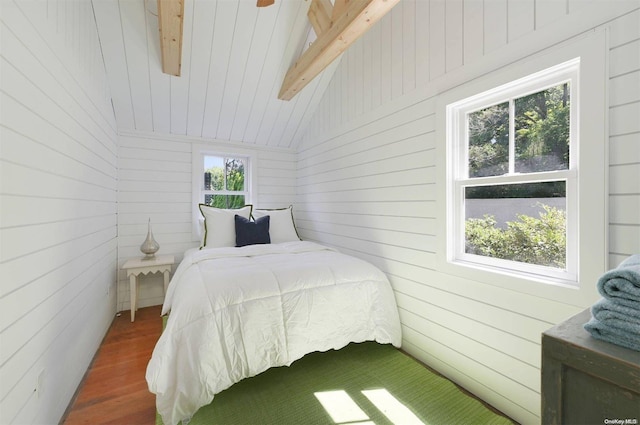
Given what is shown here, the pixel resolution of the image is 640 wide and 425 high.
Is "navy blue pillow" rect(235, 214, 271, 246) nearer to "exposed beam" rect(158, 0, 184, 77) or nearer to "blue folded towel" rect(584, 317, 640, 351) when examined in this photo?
"exposed beam" rect(158, 0, 184, 77)

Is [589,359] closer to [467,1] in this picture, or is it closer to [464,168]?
[464,168]

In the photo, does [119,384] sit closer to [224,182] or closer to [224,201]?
[224,201]

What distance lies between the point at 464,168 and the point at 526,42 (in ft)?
2.39

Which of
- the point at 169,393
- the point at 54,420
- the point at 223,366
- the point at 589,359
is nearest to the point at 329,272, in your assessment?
the point at 223,366

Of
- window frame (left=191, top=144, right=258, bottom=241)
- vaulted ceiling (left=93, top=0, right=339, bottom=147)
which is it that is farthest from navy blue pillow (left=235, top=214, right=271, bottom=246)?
vaulted ceiling (left=93, top=0, right=339, bottom=147)

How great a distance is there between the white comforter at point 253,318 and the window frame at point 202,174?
127cm

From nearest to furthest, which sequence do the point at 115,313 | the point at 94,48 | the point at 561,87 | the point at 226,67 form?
the point at 561,87 < the point at 94,48 < the point at 226,67 < the point at 115,313

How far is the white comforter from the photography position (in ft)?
4.75

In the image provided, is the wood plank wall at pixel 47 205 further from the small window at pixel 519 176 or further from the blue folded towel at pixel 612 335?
the small window at pixel 519 176

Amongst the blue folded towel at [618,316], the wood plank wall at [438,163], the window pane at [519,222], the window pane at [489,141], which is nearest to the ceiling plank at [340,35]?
the wood plank wall at [438,163]

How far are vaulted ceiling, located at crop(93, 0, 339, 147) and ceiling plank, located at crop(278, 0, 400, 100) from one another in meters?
0.34

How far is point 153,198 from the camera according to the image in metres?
3.24

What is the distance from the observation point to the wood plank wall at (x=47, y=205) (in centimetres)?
104

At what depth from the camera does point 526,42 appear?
1413 millimetres
